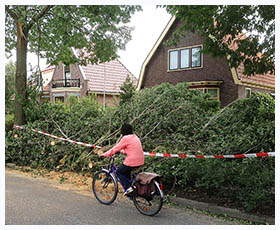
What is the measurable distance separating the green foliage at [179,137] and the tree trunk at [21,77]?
0.56 metres

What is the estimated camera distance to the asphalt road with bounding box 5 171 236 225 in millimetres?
5195

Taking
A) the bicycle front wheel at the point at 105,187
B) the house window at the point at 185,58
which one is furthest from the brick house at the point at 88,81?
the bicycle front wheel at the point at 105,187

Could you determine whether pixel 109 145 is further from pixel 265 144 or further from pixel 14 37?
pixel 14 37

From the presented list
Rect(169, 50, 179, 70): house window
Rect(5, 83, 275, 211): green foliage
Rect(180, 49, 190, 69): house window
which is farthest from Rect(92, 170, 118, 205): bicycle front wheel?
Rect(169, 50, 179, 70): house window

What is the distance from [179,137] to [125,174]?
231 cm

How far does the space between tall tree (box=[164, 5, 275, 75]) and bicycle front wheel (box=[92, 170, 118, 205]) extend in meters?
4.95

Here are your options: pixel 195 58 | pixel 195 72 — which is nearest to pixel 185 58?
pixel 195 58

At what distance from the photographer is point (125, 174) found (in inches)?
229

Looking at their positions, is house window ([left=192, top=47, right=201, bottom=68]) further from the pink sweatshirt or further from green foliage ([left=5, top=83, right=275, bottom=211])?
the pink sweatshirt

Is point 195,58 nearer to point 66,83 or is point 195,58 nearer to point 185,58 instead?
point 185,58

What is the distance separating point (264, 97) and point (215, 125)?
7.30ft

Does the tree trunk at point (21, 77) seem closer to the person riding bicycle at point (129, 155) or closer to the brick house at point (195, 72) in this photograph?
the person riding bicycle at point (129, 155)

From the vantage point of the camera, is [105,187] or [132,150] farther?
[105,187]

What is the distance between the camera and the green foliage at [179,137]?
236 inches
